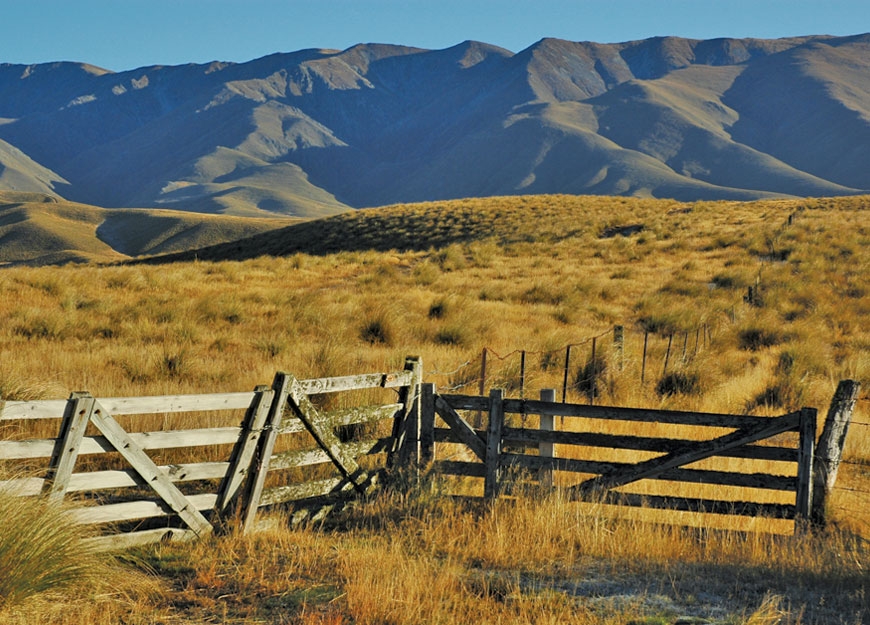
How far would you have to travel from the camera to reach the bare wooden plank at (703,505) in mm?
7793

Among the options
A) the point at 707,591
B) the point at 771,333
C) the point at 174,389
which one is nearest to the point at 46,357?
the point at 174,389

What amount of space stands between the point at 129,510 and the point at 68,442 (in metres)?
0.84

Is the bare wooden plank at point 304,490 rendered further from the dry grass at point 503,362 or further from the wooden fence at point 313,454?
the dry grass at point 503,362

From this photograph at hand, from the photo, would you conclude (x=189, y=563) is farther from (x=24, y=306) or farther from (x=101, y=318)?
(x=24, y=306)

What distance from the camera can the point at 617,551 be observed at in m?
7.06

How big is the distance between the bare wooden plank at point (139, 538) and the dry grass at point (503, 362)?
0.14 meters

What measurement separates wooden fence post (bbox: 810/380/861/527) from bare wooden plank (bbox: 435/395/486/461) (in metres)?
3.20

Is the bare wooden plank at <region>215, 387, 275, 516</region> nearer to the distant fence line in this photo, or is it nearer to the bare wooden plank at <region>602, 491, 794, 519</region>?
the bare wooden plank at <region>602, 491, 794, 519</region>

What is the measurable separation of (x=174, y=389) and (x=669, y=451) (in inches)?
278

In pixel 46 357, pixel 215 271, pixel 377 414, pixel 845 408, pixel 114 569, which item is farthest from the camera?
pixel 215 271

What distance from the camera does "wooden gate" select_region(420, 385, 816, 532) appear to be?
25.7 feet

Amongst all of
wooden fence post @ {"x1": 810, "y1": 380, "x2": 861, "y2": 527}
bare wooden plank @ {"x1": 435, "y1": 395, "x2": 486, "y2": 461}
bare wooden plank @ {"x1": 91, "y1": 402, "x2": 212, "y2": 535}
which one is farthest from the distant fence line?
bare wooden plank @ {"x1": 91, "y1": 402, "x2": 212, "y2": 535}

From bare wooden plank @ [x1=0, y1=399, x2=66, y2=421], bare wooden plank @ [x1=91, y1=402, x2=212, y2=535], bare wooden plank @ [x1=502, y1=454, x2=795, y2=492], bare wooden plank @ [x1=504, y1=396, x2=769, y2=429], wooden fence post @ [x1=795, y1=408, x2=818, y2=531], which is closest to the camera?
bare wooden plank @ [x1=0, y1=399, x2=66, y2=421]

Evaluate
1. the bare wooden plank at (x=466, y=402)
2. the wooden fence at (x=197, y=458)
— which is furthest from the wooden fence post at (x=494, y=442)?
the wooden fence at (x=197, y=458)
